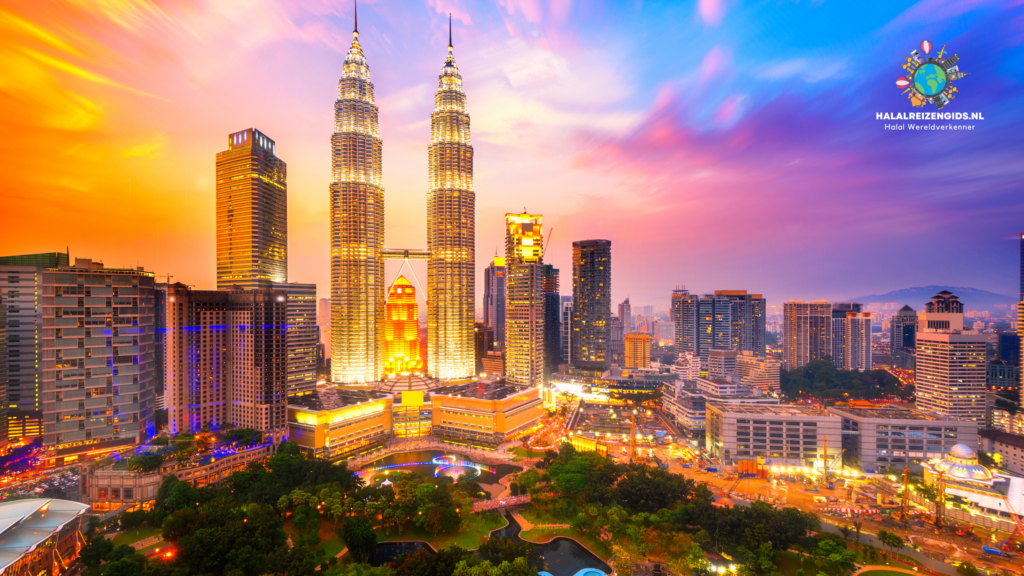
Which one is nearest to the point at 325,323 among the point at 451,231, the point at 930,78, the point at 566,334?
the point at 566,334

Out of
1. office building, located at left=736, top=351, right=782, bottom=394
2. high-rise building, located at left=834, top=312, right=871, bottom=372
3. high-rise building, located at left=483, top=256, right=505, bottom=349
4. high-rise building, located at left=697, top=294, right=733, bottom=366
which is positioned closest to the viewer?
office building, located at left=736, top=351, right=782, bottom=394

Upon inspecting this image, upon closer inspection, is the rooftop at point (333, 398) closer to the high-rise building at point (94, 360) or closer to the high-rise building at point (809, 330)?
the high-rise building at point (94, 360)

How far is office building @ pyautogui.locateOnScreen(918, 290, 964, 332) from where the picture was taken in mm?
42125

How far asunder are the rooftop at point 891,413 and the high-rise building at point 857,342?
40241 mm

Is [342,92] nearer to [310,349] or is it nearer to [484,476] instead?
[310,349]

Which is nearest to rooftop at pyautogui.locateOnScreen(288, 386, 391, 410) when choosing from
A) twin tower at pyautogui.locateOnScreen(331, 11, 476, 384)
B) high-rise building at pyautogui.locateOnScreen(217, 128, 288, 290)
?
twin tower at pyautogui.locateOnScreen(331, 11, 476, 384)

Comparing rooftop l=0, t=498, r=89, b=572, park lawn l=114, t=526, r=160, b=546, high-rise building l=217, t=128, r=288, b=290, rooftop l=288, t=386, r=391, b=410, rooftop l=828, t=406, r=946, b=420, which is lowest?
park lawn l=114, t=526, r=160, b=546

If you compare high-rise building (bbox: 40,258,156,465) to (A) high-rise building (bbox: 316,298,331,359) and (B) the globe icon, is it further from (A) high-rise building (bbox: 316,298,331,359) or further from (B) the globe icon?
(A) high-rise building (bbox: 316,298,331,359)

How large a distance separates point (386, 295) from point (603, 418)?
102 ft

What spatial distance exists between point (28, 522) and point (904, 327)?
333 feet

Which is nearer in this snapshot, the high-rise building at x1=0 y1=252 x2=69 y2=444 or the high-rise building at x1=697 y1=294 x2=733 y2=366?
the high-rise building at x1=0 y1=252 x2=69 y2=444

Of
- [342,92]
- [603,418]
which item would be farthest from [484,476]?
[342,92]

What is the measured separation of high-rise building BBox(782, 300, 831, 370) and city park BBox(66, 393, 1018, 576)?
53.1 meters

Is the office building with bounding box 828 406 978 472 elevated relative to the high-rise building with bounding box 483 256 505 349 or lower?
lower
